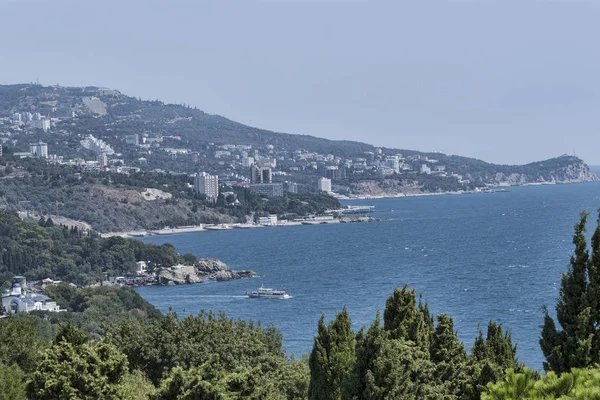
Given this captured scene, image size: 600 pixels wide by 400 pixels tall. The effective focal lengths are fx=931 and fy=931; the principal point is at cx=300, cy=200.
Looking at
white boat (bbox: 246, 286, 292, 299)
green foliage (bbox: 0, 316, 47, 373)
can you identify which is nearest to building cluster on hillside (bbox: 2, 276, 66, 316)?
white boat (bbox: 246, 286, 292, 299)

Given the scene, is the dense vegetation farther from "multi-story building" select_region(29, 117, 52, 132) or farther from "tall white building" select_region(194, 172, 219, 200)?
"multi-story building" select_region(29, 117, 52, 132)

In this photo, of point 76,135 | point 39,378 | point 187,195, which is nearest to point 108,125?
point 76,135

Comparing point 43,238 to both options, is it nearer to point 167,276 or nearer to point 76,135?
point 167,276

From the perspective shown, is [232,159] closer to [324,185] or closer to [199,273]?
[324,185]

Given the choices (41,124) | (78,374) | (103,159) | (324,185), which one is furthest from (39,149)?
(78,374)

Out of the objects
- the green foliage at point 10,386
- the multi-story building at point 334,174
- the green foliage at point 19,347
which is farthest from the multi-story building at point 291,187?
the green foliage at point 10,386

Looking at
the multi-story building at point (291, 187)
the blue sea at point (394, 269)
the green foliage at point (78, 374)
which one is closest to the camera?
the green foliage at point (78, 374)

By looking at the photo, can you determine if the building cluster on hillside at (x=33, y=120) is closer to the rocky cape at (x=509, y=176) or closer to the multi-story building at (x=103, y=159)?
the multi-story building at (x=103, y=159)
